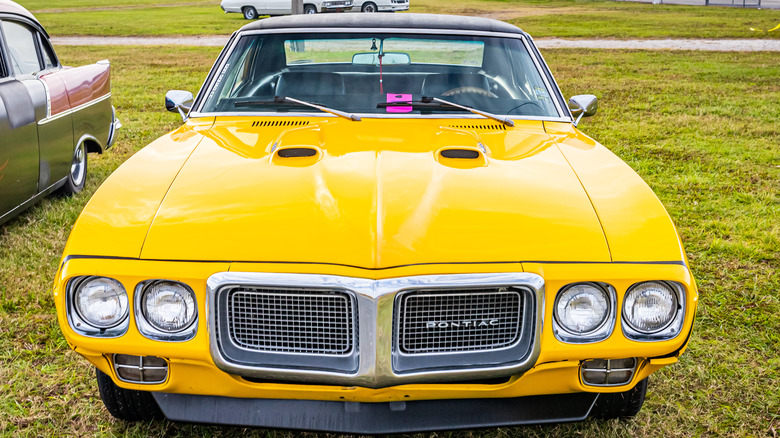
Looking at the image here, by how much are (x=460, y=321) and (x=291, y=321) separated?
482 mm

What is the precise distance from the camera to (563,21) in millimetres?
24844

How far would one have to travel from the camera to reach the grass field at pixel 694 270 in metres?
2.55

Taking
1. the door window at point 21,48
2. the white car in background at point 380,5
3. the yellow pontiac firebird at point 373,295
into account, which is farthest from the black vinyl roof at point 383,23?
the white car in background at point 380,5

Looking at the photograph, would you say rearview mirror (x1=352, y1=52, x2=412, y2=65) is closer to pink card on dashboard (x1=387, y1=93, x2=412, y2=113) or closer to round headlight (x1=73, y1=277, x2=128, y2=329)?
pink card on dashboard (x1=387, y1=93, x2=412, y2=113)

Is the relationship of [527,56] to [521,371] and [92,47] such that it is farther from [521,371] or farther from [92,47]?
[92,47]

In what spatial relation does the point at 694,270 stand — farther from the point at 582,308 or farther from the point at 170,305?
the point at 170,305

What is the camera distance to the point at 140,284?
6.23ft

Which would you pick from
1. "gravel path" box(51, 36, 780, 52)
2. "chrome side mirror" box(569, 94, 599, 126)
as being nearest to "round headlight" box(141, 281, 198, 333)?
"chrome side mirror" box(569, 94, 599, 126)

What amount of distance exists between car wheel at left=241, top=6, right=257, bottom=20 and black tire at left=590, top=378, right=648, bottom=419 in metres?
24.8

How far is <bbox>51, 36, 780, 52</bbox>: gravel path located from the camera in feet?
54.3

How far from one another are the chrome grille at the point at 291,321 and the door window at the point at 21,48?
3349 millimetres

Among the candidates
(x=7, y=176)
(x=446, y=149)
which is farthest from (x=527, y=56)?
(x=7, y=176)

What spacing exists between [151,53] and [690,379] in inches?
604

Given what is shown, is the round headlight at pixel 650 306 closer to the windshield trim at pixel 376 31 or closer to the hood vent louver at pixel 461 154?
the hood vent louver at pixel 461 154
